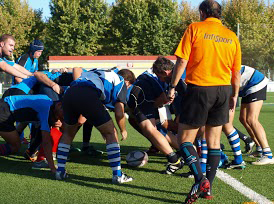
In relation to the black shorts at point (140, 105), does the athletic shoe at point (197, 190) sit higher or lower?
lower

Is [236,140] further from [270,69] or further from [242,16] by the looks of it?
[242,16]

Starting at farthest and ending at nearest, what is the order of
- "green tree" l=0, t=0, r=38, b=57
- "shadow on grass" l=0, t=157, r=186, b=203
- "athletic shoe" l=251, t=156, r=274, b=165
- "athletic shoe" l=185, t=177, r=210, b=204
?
"green tree" l=0, t=0, r=38, b=57
"athletic shoe" l=251, t=156, r=274, b=165
"shadow on grass" l=0, t=157, r=186, b=203
"athletic shoe" l=185, t=177, r=210, b=204

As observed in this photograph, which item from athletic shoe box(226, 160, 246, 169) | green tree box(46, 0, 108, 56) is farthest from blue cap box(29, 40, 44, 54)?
green tree box(46, 0, 108, 56)

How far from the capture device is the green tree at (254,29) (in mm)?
32881

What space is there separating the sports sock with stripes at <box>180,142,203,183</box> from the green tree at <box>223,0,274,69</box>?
2765 centimetres

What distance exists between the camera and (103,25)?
5019 cm

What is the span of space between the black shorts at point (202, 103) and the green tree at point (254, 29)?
1083 inches

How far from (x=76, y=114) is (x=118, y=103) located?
22.9 inches

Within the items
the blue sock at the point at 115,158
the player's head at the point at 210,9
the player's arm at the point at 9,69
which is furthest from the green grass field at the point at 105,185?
the player's head at the point at 210,9

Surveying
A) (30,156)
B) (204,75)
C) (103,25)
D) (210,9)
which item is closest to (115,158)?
(204,75)

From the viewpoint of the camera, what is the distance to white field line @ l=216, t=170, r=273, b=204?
4570 millimetres

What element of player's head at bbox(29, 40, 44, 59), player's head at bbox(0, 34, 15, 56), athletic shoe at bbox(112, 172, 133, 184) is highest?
player's head at bbox(0, 34, 15, 56)

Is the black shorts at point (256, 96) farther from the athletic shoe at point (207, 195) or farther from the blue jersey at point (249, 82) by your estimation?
the athletic shoe at point (207, 195)

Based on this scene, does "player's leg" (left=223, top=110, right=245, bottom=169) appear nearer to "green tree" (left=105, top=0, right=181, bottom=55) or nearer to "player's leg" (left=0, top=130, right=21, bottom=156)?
"player's leg" (left=0, top=130, right=21, bottom=156)
